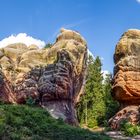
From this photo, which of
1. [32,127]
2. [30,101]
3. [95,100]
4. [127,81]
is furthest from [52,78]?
[95,100]

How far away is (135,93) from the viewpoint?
982 inches

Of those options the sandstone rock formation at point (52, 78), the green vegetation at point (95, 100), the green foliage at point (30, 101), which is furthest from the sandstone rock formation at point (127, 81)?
the green vegetation at point (95, 100)

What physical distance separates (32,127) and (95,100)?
29.7 m

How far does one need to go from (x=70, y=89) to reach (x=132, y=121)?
4.22 meters

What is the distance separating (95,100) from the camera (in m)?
40.2

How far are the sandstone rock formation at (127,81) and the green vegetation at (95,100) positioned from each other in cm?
843

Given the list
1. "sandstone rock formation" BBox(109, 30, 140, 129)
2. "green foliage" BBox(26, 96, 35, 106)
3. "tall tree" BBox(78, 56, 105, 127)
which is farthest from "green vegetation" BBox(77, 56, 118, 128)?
"green foliage" BBox(26, 96, 35, 106)

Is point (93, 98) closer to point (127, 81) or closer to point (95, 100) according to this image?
point (95, 100)

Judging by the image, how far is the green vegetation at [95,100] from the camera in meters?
35.4

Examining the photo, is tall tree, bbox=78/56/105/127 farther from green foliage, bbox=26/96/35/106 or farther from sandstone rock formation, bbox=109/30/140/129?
green foliage, bbox=26/96/35/106

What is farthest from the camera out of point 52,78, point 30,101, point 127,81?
point 127,81

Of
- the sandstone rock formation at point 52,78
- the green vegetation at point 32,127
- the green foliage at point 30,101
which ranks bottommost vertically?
the green vegetation at point 32,127

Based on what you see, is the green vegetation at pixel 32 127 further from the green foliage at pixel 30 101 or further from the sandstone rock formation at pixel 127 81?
the sandstone rock formation at pixel 127 81

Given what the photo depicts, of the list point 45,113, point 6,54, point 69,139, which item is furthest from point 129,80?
point 69,139
